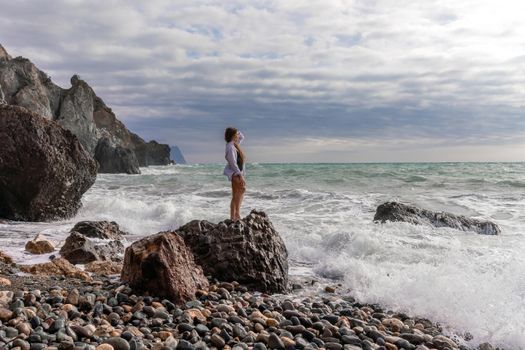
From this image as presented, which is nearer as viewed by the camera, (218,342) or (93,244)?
(218,342)

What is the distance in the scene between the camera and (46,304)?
14.6 feet

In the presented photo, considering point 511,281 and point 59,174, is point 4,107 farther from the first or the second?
point 511,281

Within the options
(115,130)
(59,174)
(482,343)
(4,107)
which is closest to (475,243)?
(482,343)

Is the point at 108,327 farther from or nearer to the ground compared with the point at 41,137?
nearer to the ground

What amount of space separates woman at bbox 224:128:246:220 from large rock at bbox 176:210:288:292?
2952 mm

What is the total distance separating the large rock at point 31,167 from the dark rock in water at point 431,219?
24.9 feet

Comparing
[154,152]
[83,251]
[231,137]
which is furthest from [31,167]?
[154,152]

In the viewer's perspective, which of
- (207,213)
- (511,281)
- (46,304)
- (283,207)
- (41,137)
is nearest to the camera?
(46,304)

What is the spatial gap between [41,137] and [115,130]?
226 feet

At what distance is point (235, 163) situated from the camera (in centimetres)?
964

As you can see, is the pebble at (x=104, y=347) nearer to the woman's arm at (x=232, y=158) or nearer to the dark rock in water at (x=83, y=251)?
the dark rock in water at (x=83, y=251)

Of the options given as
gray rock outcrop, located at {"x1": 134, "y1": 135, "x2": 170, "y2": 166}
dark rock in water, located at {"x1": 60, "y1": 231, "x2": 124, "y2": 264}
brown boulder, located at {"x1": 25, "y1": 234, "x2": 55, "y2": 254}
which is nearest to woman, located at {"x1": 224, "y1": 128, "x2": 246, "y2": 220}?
dark rock in water, located at {"x1": 60, "y1": 231, "x2": 124, "y2": 264}

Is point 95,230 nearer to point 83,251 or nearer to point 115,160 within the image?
point 83,251

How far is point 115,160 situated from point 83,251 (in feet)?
157
